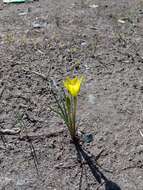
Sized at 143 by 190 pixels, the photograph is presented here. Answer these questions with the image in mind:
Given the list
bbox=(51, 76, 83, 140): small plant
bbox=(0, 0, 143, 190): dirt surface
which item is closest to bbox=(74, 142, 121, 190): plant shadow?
bbox=(0, 0, 143, 190): dirt surface

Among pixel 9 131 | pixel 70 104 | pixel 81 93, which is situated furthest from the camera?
pixel 81 93

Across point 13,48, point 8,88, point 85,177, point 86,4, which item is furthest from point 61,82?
point 86,4

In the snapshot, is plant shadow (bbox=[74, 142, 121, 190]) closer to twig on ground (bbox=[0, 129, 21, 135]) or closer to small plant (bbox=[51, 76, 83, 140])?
small plant (bbox=[51, 76, 83, 140])

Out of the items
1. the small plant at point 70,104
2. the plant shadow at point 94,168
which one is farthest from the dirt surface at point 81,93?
the small plant at point 70,104

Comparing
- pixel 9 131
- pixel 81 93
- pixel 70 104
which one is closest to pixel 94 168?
pixel 70 104

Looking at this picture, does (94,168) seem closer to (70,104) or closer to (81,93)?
(70,104)

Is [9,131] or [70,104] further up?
[70,104]

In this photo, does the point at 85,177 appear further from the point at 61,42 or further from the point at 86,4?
the point at 86,4

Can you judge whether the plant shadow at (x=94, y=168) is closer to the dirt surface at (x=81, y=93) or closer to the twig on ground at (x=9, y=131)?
the dirt surface at (x=81, y=93)
